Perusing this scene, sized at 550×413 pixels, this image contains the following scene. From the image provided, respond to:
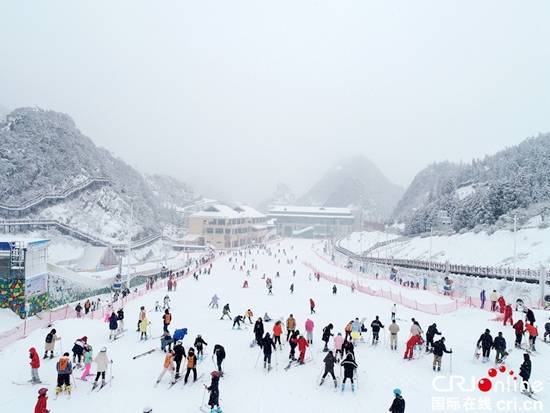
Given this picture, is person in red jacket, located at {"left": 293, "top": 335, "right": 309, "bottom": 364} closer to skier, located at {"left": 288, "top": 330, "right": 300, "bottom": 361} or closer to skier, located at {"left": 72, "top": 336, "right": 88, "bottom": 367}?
skier, located at {"left": 288, "top": 330, "right": 300, "bottom": 361}

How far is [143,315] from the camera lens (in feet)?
56.0

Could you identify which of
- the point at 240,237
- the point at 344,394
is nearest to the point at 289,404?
the point at 344,394

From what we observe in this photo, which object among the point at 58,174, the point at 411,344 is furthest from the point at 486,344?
the point at 58,174

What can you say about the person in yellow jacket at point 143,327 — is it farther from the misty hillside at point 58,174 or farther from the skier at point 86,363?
the misty hillside at point 58,174

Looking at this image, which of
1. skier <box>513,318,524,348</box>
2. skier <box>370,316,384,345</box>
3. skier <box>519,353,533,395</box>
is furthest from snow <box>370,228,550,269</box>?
skier <box>519,353,533,395</box>

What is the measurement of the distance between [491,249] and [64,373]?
4195cm

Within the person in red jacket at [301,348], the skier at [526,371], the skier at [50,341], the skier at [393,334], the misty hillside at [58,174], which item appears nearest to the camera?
the skier at [526,371]

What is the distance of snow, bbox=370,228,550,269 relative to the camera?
35.6 meters

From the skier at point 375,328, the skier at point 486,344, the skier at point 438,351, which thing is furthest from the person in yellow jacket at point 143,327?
the skier at point 486,344

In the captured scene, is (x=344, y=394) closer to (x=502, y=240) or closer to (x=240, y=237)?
(x=502, y=240)

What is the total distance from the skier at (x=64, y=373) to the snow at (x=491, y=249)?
109 ft

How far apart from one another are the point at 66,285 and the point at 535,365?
35.7 metres

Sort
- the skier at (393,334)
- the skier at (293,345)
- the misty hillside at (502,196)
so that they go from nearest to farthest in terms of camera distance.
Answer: the skier at (293,345)
the skier at (393,334)
the misty hillside at (502,196)

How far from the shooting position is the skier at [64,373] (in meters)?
11.2
